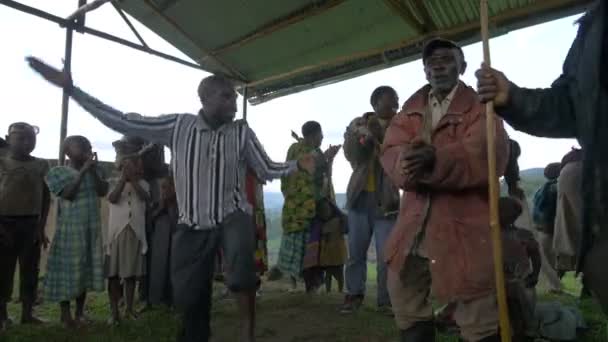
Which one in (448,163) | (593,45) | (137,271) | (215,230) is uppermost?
(593,45)

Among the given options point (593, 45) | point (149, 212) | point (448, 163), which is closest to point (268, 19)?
point (149, 212)

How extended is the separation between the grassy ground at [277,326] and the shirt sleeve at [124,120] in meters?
1.67

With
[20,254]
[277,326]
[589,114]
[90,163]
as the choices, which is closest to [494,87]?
[589,114]

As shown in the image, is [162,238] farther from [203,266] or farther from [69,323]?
[203,266]

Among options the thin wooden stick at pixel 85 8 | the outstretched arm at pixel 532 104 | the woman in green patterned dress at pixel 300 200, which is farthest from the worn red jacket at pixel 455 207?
the thin wooden stick at pixel 85 8

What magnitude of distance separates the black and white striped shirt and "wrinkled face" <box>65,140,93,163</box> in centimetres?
147

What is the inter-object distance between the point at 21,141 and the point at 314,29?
11.7ft

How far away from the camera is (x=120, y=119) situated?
3268mm

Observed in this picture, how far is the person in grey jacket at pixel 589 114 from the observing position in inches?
57.6

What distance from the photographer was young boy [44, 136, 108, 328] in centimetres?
433

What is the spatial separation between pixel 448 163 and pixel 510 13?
12.7 feet

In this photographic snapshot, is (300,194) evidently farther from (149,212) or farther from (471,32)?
(471,32)

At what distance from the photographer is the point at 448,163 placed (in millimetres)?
1939

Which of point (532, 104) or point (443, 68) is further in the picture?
point (443, 68)
